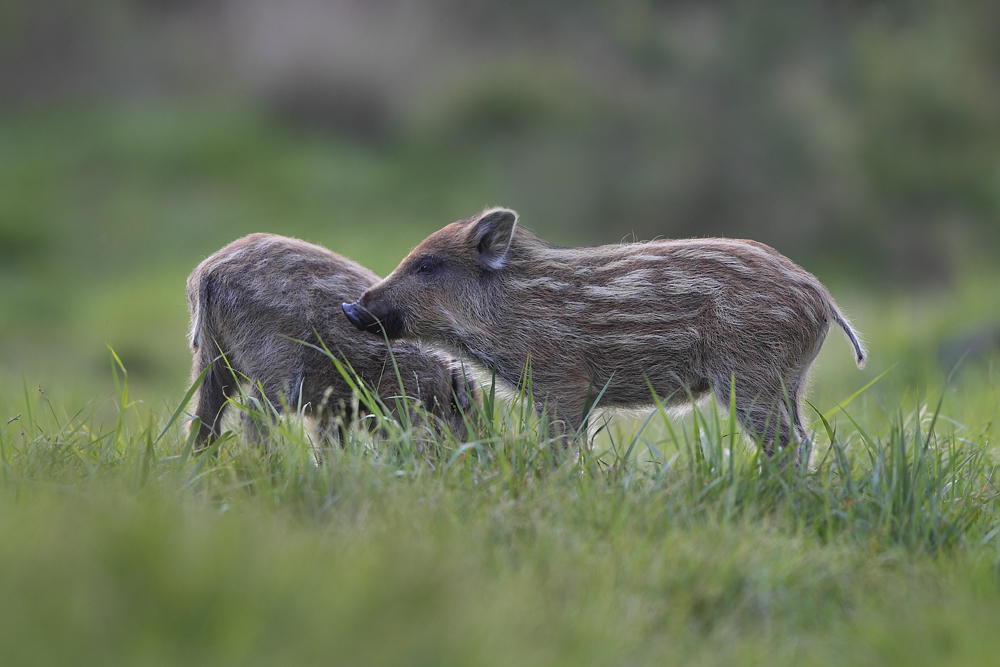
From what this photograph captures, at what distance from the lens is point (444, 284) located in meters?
4.32

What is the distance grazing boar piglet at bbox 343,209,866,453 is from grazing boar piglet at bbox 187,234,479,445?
0.14m

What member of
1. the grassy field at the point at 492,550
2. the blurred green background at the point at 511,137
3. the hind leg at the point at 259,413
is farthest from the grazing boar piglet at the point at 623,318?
the blurred green background at the point at 511,137

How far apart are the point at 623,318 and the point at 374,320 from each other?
3.53 feet

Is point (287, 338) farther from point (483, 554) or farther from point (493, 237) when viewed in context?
point (483, 554)

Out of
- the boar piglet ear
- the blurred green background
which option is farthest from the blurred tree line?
the boar piglet ear

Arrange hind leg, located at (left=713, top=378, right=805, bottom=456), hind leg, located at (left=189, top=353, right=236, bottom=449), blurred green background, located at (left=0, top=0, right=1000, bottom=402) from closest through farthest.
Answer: hind leg, located at (left=713, top=378, right=805, bottom=456) < hind leg, located at (left=189, top=353, right=236, bottom=449) < blurred green background, located at (left=0, top=0, right=1000, bottom=402)

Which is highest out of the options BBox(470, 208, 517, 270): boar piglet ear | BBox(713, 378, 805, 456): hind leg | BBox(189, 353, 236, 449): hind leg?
BBox(470, 208, 517, 270): boar piglet ear

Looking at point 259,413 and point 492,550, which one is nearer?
point 492,550

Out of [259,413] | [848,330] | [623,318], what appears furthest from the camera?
[848,330]

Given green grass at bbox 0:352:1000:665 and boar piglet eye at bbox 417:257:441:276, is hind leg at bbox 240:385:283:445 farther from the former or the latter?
boar piglet eye at bbox 417:257:441:276

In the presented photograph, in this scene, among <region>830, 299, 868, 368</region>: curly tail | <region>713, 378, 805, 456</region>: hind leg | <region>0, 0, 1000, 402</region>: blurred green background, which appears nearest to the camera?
<region>713, 378, 805, 456</region>: hind leg

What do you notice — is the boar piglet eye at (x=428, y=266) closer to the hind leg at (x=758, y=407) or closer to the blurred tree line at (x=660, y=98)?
the hind leg at (x=758, y=407)

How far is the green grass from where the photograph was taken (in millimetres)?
2160

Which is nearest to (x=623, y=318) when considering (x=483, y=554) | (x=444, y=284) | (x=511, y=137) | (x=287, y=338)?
(x=444, y=284)
